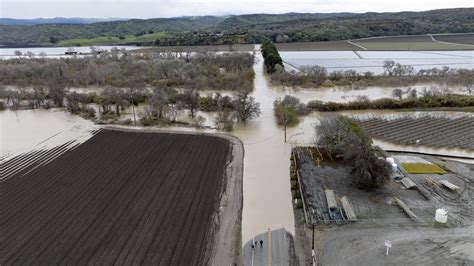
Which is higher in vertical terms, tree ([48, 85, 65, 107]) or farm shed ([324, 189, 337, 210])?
tree ([48, 85, 65, 107])

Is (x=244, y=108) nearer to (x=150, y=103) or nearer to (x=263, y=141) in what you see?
(x=263, y=141)

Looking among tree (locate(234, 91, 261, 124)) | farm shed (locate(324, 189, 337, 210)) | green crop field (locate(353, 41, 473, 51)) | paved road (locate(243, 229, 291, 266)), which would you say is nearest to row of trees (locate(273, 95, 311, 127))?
tree (locate(234, 91, 261, 124))

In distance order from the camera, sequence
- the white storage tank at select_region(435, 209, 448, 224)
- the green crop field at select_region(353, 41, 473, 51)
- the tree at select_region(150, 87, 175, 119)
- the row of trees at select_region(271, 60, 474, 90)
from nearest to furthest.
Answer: the white storage tank at select_region(435, 209, 448, 224) → the tree at select_region(150, 87, 175, 119) → the row of trees at select_region(271, 60, 474, 90) → the green crop field at select_region(353, 41, 473, 51)

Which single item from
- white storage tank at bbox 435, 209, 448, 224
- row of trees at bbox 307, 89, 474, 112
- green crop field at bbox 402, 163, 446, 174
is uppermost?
row of trees at bbox 307, 89, 474, 112

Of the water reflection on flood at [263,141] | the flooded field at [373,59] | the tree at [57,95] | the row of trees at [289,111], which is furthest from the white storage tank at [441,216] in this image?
the flooded field at [373,59]

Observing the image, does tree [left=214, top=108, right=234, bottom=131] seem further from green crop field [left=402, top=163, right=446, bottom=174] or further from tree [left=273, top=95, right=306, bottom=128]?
green crop field [left=402, top=163, right=446, bottom=174]

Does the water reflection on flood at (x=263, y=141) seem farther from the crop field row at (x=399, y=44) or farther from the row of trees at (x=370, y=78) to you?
the crop field row at (x=399, y=44)

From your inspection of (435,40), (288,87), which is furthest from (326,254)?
(435,40)
